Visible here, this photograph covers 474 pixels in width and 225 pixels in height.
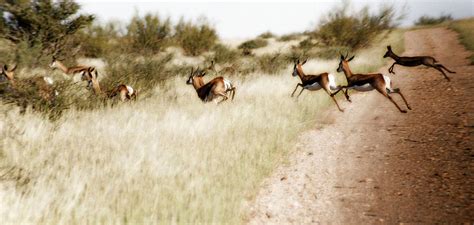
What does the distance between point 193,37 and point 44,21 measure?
14.3 meters

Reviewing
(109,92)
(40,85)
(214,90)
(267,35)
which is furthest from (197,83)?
(267,35)

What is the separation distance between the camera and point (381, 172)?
4906 millimetres

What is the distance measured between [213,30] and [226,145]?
23.2 metres

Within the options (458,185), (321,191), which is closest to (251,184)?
(321,191)

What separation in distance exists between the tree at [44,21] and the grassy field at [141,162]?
7.19 meters

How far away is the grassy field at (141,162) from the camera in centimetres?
337

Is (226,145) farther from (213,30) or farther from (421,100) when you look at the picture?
(213,30)

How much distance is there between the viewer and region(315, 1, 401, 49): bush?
2438cm

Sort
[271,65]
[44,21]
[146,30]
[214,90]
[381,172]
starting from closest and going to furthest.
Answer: [381,172]
[214,90]
[44,21]
[271,65]
[146,30]

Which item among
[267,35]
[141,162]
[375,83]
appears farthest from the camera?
[267,35]

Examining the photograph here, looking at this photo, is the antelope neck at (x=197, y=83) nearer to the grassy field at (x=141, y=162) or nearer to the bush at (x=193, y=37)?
the grassy field at (x=141, y=162)

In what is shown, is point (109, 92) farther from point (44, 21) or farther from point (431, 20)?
point (431, 20)

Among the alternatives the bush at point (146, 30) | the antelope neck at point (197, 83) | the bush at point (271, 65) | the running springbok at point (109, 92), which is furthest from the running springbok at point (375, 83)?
the bush at point (146, 30)

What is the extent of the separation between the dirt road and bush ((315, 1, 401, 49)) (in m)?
17.0
